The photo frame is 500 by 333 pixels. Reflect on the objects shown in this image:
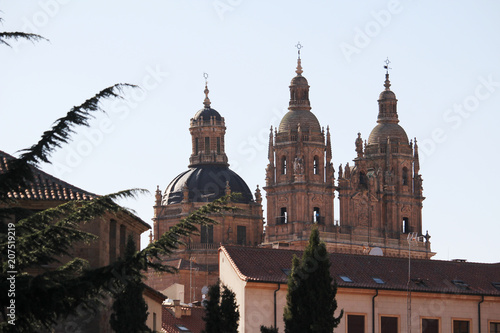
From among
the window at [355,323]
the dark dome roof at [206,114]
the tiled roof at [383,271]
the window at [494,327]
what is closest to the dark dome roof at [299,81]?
the dark dome roof at [206,114]

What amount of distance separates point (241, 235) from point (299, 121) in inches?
516

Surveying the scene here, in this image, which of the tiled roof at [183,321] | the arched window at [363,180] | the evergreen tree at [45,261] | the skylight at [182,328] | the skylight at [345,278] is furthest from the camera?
the arched window at [363,180]

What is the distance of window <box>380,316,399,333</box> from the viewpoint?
5059 cm

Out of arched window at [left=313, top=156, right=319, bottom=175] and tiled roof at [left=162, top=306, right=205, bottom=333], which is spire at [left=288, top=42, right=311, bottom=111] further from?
tiled roof at [left=162, top=306, right=205, bottom=333]

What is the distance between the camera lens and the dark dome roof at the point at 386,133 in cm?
12269

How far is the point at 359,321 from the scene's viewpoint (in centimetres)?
5022

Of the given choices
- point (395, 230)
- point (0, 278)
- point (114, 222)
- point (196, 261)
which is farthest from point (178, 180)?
point (0, 278)

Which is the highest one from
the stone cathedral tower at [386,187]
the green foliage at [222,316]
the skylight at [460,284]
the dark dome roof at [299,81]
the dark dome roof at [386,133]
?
the dark dome roof at [299,81]

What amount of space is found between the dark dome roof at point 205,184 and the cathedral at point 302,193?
93 millimetres

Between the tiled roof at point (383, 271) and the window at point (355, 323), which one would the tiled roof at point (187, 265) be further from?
the window at point (355, 323)

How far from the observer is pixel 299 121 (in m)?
115

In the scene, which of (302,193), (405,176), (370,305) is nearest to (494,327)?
(370,305)

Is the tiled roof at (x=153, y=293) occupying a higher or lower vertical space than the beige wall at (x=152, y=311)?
higher

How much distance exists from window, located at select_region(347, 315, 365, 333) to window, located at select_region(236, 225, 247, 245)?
70529mm
